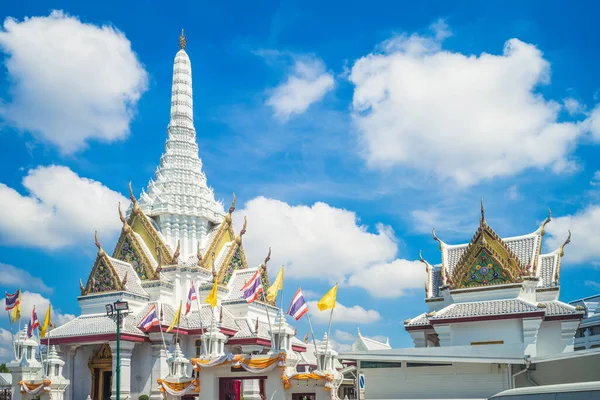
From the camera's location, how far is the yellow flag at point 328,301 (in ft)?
92.9

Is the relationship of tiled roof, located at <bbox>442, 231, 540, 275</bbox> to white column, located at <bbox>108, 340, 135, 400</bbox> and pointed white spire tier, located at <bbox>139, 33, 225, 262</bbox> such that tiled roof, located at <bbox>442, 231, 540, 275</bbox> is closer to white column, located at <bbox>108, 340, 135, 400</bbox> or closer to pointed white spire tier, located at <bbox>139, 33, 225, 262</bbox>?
pointed white spire tier, located at <bbox>139, 33, 225, 262</bbox>

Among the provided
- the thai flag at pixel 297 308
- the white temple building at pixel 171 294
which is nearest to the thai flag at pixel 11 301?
the white temple building at pixel 171 294

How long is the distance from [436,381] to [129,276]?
22.8 m

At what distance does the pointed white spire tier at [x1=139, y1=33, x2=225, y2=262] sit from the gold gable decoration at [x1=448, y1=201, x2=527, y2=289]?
19.3m

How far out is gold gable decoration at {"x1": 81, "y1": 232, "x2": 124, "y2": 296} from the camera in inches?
1668

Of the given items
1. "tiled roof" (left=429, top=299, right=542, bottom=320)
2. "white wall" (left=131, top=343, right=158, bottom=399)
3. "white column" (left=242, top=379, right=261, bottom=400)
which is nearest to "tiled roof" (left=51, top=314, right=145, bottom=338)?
"white wall" (left=131, top=343, right=158, bottom=399)

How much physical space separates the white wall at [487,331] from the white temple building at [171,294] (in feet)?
25.4

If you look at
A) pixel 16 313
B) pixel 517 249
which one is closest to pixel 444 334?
pixel 517 249

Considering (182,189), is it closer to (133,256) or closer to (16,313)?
(133,256)

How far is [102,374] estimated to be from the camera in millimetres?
41219

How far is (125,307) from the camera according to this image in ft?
91.6

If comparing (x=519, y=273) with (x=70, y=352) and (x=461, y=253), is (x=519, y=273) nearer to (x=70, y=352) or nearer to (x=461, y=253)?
(x=461, y=253)

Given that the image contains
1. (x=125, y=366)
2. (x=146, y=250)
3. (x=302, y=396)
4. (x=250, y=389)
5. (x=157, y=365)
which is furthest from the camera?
(x=146, y=250)

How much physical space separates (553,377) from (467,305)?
721 centimetres
